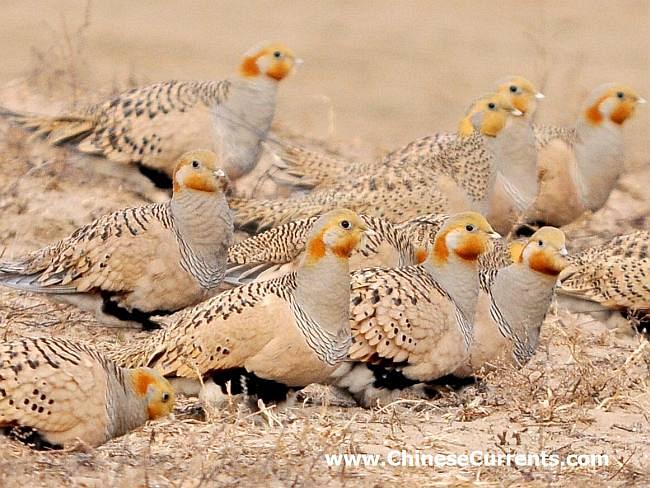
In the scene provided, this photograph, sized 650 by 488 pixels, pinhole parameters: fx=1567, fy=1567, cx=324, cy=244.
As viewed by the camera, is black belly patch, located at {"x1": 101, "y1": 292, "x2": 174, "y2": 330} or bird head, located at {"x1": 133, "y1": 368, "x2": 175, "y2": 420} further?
black belly patch, located at {"x1": 101, "y1": 292, "x2": 174, "y2": 330}

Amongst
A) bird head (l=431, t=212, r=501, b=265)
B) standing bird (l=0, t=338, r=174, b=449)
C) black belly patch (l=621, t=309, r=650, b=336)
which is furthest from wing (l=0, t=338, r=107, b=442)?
black belly patch (l=621, t=309, r=650, b=336)

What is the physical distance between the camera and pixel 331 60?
14.4 m

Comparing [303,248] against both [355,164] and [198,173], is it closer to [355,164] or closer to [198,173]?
[198,173]

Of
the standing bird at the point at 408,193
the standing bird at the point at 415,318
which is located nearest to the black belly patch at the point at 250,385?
the standing bird at the point at 415,318

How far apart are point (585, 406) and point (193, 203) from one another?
1934mm

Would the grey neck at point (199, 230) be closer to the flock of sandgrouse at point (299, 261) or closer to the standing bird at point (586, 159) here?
the flock of sandgrouse at point (299, 261)

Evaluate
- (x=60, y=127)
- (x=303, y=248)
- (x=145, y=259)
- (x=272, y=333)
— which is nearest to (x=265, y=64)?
(x=60, y=127)

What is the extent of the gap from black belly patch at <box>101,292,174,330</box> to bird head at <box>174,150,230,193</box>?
54 centimetres

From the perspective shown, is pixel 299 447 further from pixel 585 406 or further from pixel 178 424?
pixel 585 406

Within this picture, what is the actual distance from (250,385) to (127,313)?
125 cm

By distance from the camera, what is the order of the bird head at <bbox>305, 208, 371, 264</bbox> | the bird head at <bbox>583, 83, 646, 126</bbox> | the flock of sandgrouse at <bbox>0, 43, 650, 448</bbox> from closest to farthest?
the flock of sandgrouse at <bbox>0, 43, 650, 448</bbox> → the bird head at <bbox>305, 208, 371, 264</bbox> → the bird head at <bbox>583, 83, 646, 126</bbox>

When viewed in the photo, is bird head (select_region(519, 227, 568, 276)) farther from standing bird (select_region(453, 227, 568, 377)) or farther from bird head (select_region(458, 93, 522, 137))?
bird head (select_region(458, 93, 522, 137))

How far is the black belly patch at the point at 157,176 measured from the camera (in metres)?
8.46

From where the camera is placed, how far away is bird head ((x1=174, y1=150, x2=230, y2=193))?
6.81 m
